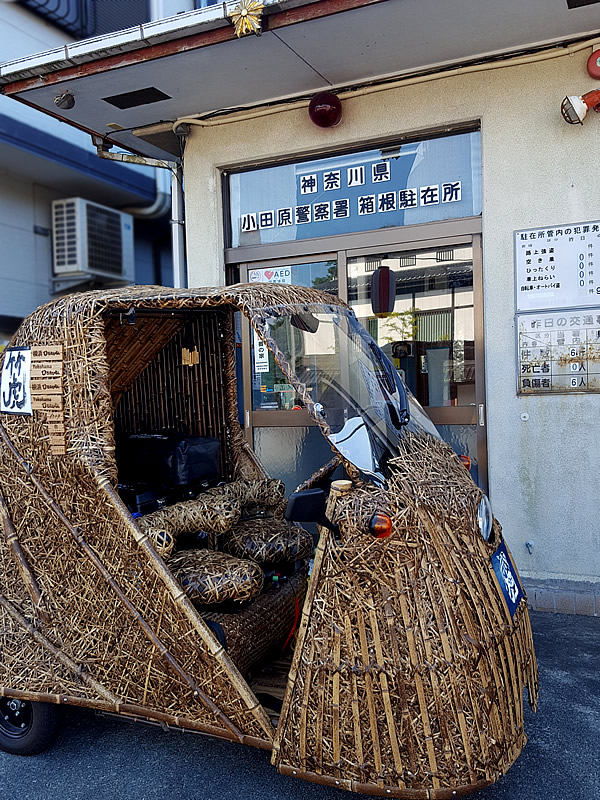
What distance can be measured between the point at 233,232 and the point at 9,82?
2.09m

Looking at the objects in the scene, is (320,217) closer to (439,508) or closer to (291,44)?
(291,44)

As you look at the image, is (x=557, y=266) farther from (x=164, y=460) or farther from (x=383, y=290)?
(x=164, y=460)

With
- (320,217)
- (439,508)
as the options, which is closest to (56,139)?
(320,217)

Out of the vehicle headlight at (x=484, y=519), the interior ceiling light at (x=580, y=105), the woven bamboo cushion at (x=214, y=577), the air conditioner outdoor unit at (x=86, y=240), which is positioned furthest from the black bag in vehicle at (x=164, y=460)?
the air conditioner outdoor unit at (x=86, y=240)

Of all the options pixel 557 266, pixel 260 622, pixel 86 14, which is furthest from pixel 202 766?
pixel 86 14

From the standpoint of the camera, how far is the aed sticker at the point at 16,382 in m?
2.77

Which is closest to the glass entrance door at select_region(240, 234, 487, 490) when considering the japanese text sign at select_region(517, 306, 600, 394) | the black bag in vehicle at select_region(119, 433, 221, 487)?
the japanese text sign at select_region(517, 306, 600, 394)

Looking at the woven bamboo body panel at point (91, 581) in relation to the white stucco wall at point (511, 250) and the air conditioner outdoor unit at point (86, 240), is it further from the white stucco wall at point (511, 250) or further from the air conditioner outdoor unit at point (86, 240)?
the air conditioner outdoor unit at point (86, 240)

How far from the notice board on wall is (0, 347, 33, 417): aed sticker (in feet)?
10.9

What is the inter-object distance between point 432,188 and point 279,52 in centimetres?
152

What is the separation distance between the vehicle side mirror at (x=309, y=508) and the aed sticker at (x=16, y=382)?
1278 mm

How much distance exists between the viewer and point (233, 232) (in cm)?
579

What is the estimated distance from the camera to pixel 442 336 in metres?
5.05

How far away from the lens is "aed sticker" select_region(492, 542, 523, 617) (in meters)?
2.38
